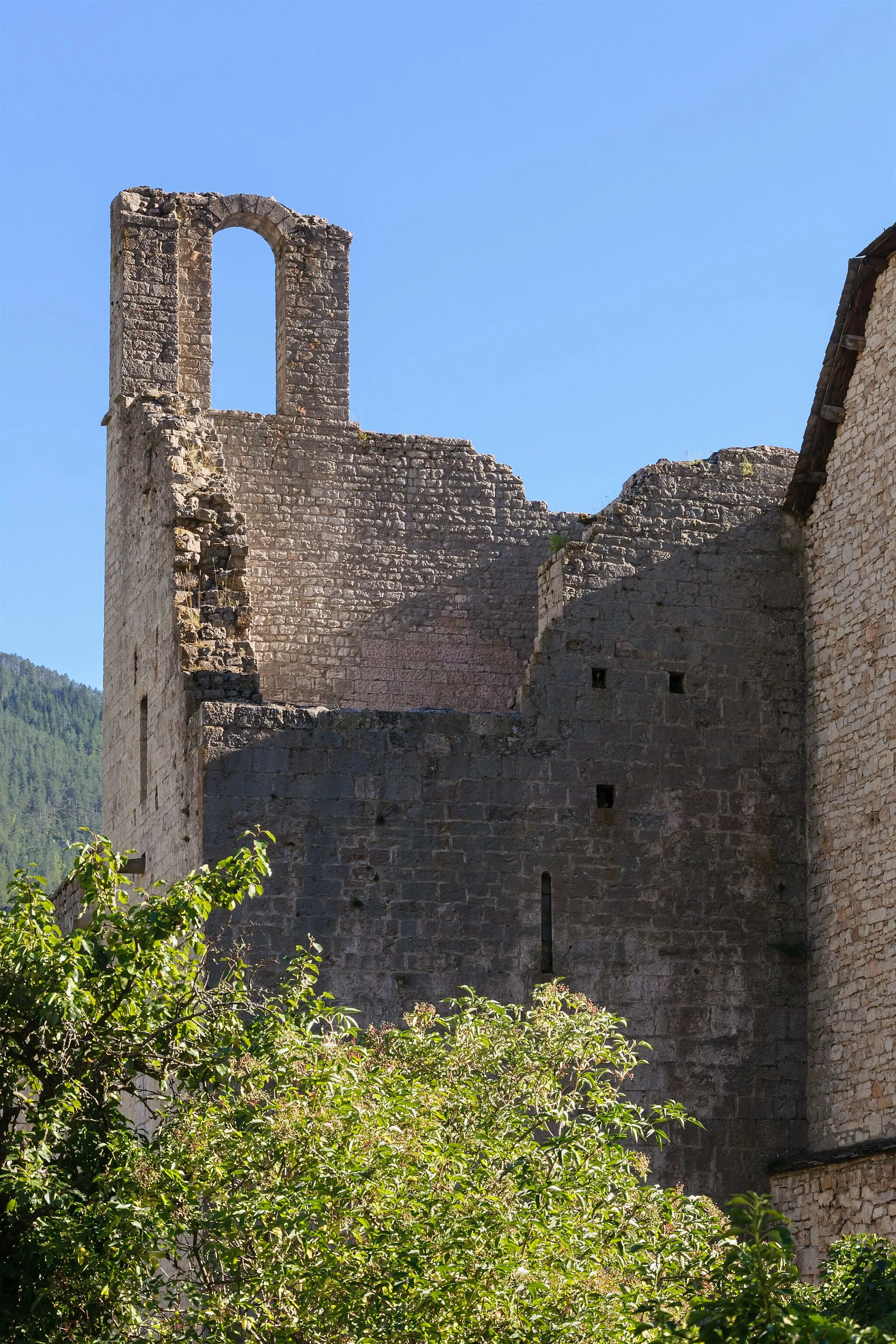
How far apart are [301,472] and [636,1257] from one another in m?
11.1

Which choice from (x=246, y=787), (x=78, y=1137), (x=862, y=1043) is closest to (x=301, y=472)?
(x=246, y=787)

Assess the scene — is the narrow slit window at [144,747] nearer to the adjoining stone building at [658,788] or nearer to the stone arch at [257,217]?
the adjoining stone building at [658,788]

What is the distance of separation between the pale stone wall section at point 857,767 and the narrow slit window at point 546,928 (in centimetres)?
206

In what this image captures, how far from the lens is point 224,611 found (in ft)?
56.1

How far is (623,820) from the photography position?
54.0ft

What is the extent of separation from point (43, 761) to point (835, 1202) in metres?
72.1

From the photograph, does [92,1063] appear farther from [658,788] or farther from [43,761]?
[43,761]

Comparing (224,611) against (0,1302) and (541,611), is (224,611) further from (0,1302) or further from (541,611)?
(0,1302)

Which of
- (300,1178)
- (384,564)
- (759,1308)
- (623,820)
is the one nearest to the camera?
(759,1308)

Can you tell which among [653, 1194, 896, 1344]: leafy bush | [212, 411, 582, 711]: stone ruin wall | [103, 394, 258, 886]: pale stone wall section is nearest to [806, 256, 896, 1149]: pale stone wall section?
[212, 411, 582, 711]: stone ruin wall

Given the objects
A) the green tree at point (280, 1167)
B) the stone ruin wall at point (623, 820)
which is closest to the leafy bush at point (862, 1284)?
the green tree at point (280, 1167)

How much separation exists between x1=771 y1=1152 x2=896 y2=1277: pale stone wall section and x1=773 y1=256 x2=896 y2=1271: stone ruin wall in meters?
0.02

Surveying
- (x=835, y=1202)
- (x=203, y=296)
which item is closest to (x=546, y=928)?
(x=835, y=1202)

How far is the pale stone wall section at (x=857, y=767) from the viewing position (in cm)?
1541
